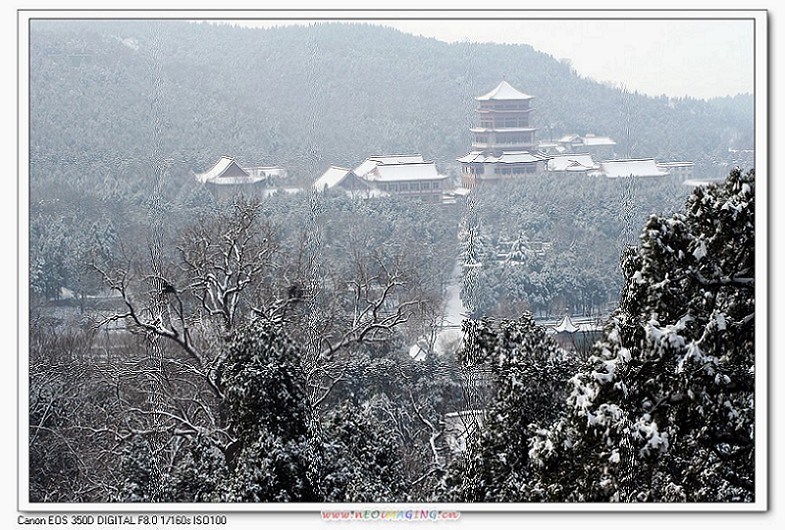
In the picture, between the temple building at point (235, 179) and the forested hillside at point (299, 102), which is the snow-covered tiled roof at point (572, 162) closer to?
the forested hillside at point (299, 102)

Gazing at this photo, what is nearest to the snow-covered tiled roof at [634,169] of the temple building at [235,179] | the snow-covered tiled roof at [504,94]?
the snow-covered tiled roof at [504,94]

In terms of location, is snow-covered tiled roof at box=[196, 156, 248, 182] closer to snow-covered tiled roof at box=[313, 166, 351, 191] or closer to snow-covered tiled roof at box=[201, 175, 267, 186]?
snow-covered tiled roof at box=[201, 175, 267, 186]

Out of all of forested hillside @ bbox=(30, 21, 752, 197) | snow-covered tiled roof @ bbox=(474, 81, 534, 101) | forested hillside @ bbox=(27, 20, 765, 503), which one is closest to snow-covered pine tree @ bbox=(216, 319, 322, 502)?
forested hillside @ bbox=(27, 20, 765, 503)

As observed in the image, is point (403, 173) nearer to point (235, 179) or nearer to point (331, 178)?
point (331, 178)

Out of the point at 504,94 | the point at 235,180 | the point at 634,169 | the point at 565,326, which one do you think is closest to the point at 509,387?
the point at 565,326

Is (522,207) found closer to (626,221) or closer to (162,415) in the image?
(626,221)
